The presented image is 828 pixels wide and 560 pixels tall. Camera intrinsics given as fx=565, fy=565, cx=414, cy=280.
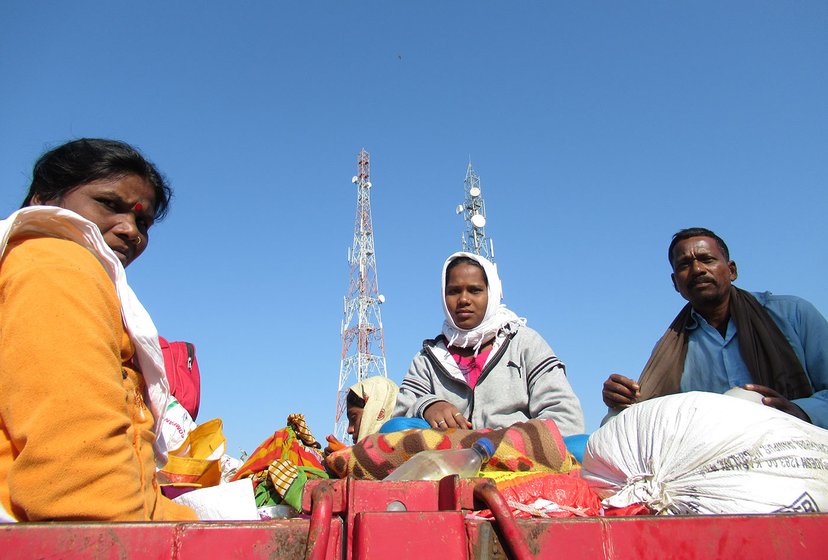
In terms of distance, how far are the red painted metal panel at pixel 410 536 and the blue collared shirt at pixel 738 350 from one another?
2347 mm

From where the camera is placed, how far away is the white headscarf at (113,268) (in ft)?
3.99

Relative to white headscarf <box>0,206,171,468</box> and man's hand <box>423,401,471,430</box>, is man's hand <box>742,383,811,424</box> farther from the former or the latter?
white headscarf <box>0,206,171,468</box>

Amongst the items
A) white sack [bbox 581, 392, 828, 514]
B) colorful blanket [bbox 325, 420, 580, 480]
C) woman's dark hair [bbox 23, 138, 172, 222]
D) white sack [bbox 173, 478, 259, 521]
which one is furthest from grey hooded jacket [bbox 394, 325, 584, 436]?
woman's dark hair [bbox 23, 138, 172, 222]

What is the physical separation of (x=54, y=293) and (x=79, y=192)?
790 mm

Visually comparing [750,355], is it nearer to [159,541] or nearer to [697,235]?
[697,235]

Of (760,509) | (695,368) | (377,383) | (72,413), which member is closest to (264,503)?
(72,413)

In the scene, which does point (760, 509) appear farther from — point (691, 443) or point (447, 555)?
point (447, 555)

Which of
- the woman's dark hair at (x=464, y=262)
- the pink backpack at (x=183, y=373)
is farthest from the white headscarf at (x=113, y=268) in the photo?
the woman's dark hair at (x=464, y=262)

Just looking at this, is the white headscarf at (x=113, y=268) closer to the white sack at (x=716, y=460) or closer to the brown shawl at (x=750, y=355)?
the white sack at (x=716, y=460)

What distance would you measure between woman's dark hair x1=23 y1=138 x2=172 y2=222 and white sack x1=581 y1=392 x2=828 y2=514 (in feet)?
5.80

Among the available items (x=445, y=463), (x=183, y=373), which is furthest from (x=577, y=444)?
(x=183, y=373)

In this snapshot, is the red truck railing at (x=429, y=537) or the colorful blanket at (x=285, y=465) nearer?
the red truck railing at (x=429, y=537)

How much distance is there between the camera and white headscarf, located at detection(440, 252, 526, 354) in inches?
139

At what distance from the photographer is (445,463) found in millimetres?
1865
